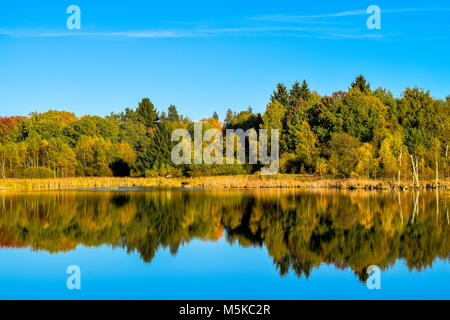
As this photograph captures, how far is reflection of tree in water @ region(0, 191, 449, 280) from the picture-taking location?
1432 centimetres

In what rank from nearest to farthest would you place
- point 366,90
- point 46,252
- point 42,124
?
point 46,252
point 366,90
point 42,124

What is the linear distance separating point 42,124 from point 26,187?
38.2 metres

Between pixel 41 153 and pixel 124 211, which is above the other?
pixel 41 153

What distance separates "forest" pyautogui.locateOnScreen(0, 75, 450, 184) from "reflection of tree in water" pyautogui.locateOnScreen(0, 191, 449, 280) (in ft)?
60.4

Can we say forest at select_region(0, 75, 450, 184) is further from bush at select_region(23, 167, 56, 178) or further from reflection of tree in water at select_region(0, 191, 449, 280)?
reflection of tree in water at select_region(0, 191, 449, 280)

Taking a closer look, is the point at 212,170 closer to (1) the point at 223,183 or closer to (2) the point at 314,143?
(1) the point at 223,183

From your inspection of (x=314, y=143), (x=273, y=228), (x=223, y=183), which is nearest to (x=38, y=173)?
(x=223, y=183)

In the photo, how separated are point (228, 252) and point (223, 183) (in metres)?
34.3

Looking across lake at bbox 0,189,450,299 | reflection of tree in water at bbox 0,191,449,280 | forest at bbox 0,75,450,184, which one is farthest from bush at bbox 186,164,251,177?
lake at bbox 0,189,450,299

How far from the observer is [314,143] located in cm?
6069

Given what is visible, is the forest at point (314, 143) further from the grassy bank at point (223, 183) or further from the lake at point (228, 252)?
the lake at point (228, 252)

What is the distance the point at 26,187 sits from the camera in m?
47.2
